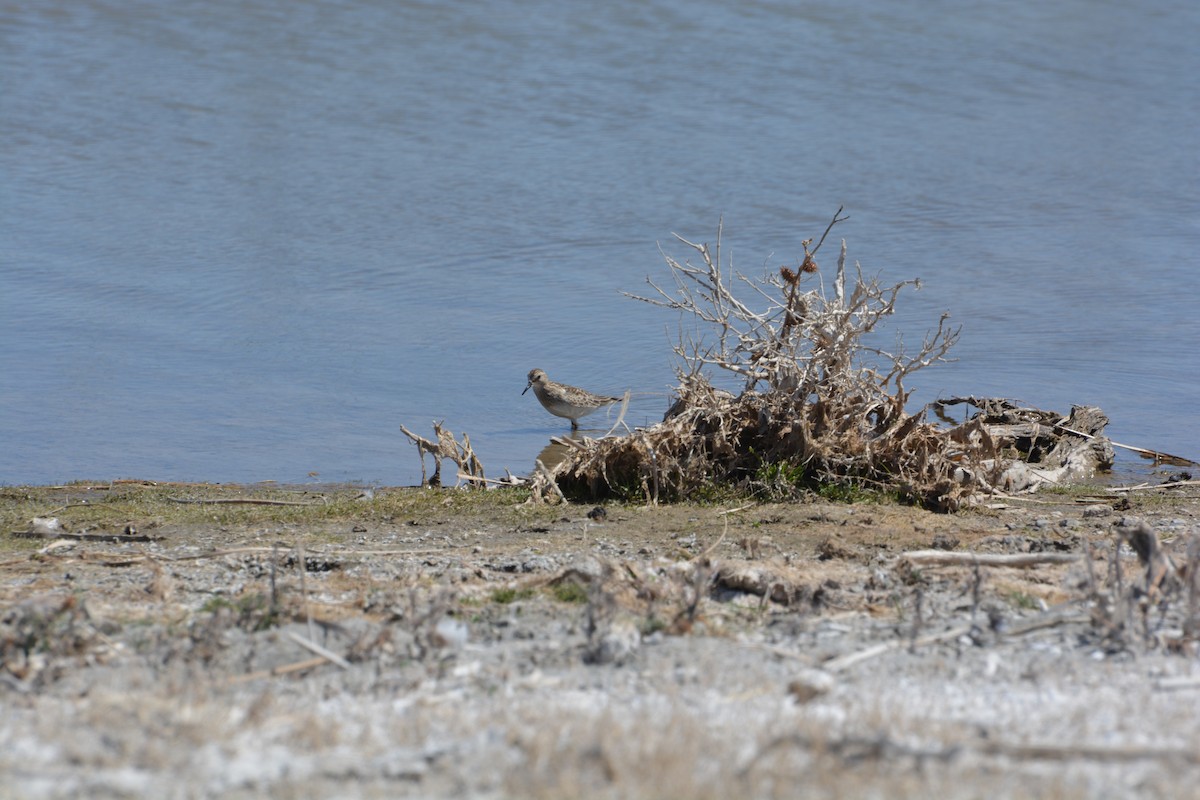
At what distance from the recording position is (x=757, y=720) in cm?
439

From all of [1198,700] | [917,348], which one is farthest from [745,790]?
[917,348]

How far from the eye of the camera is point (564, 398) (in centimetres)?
1316

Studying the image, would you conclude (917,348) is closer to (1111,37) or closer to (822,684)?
(822,684)

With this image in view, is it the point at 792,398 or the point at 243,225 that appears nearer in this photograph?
the point at 792,398

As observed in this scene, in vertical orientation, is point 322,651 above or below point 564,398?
below

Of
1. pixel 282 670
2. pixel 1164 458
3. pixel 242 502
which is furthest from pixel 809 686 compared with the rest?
pixel 1164 458

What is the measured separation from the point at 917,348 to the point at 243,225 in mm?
8688

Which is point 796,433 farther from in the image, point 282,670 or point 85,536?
point 282,670

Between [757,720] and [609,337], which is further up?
[609,337]

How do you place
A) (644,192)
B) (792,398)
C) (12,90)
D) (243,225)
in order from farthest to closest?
(12,90) → (644,192) → (243,225) → (792,398)

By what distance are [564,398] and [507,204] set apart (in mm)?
6703

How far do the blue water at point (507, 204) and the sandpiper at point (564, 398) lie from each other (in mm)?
204

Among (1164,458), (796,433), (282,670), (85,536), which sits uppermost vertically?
(1164,458)

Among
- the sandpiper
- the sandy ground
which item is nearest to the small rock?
the sandy ground
